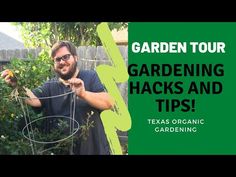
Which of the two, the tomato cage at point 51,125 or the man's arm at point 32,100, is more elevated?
the man's arm at point 32,100

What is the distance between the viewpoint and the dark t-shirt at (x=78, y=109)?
19.8ft

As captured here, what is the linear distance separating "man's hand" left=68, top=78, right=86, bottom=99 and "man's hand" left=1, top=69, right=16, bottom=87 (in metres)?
0.72

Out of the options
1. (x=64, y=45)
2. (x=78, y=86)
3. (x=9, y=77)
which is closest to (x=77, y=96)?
(x=78, y=86)

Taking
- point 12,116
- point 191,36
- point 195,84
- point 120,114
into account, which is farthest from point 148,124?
point 12,116

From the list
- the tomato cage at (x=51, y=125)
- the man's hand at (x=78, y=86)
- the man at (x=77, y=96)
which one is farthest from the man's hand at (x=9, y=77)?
the man's hand at (x=78, y=86)

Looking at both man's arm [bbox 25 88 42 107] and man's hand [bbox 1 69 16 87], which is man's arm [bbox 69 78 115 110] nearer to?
man's arm [bbox 25 88 42 107]

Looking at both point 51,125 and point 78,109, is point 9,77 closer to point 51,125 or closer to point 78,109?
point 51,125

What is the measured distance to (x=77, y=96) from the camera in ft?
19.8

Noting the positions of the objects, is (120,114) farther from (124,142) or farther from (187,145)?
(187,145)

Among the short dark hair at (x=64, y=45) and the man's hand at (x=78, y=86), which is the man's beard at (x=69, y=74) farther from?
the short dark hair at (x=64, y=45)

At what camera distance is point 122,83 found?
594 cm

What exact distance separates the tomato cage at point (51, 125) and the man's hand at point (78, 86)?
0.06m

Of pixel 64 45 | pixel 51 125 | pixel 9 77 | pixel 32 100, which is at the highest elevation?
pixel 64 45

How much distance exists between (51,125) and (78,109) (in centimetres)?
41
